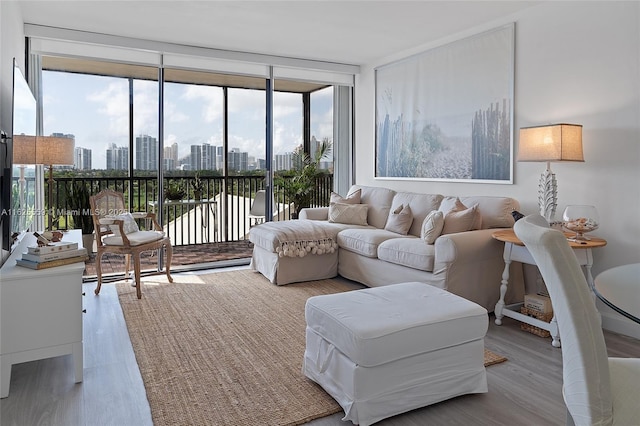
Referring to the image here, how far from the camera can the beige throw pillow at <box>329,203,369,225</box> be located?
5180 millimetres

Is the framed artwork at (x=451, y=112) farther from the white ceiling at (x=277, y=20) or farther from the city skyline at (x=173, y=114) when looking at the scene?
the city skyline at (x=173, y=114)

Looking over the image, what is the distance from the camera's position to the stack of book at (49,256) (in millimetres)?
2447

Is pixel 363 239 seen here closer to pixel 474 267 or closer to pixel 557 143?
pixel 474 267

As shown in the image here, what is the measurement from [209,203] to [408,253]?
3751 millimetres

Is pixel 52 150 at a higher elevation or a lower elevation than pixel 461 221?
higher

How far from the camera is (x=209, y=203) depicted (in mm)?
6699

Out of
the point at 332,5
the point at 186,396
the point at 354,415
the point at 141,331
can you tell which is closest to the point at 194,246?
the point at 141,331

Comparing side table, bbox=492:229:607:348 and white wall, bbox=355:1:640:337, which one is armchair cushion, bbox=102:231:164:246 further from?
white wall, bbox=355:1:640:337

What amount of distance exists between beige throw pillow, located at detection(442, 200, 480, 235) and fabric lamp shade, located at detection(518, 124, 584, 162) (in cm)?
67

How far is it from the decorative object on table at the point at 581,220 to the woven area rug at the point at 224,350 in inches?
43.1

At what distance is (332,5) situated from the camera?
3861mm

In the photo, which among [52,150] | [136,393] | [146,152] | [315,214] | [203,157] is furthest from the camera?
[203,157]

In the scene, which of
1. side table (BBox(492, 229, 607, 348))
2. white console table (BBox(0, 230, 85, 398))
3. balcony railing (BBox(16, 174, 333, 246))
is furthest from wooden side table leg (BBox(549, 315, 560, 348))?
balcony railing (BBox(16, 174, 333, 246))

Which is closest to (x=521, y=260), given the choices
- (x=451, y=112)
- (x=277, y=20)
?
(x=451, y=112)
